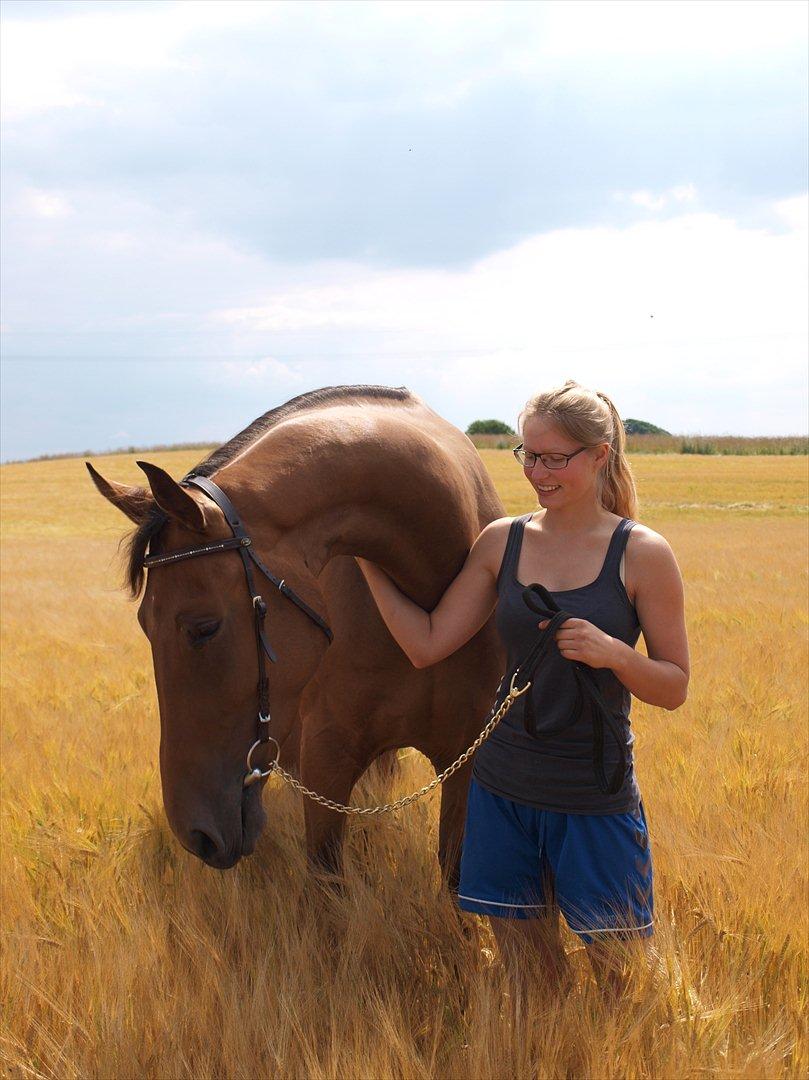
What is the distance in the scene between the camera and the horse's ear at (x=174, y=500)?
7.39ft

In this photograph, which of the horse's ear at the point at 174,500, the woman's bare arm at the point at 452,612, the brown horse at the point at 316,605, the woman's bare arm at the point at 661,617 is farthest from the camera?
the woman's bare arm at the point at 452,612

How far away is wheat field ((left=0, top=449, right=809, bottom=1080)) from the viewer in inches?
93.7

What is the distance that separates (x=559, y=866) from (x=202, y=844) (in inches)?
39.2

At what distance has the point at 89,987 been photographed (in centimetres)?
272

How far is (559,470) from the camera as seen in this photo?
8.86 feet

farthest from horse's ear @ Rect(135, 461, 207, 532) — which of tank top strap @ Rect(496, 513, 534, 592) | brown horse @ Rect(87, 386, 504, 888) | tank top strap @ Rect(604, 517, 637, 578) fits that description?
tank top strap @ Rect(604, 517, 637, 578)

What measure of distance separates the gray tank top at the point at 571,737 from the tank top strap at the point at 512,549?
0.04 metres

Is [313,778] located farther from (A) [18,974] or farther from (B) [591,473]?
(B) [591,473]

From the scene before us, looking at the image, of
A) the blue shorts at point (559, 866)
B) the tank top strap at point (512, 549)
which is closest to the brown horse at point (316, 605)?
the tank top strap at point (512, 549)

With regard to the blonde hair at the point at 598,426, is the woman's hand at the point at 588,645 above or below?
below

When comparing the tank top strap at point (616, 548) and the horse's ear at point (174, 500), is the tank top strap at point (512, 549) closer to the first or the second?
the tank top strap at point (616, 548)

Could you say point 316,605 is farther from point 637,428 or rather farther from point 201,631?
point 637,428

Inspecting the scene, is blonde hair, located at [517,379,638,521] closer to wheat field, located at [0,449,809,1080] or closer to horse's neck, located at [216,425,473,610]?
horse's neck, located at [216,425,473,610]

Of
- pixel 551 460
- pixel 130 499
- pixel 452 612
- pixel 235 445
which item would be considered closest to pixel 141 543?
pixel 130 499
